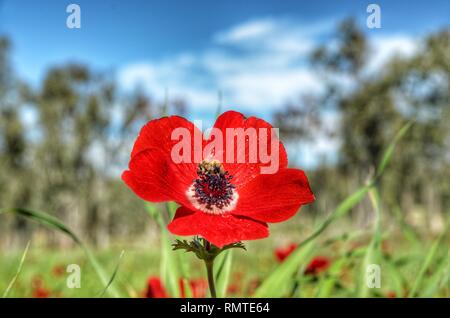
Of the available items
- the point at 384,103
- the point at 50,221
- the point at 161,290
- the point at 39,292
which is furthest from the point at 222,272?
the point at 384,103

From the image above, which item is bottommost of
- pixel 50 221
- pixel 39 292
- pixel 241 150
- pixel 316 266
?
pixel 39 292

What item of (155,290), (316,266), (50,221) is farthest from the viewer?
(316,266)

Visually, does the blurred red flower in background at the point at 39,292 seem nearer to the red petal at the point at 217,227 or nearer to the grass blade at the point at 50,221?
the grass blade at the point at 50,221

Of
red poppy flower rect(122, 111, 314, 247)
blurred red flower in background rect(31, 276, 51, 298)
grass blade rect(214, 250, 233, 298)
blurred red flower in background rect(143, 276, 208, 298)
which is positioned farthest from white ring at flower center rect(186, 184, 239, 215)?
blurred red flower in background rect(31, 276, 51, 298)

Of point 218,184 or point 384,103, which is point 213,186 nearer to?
point 218,184

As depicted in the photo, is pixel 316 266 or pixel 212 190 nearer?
pixel 212 190

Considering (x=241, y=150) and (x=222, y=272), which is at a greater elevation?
(x=241, y=150)

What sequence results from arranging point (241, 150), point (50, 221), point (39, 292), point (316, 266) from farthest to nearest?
point (39, 292), point (316, 266), point (50, 221), point (241, 150)
